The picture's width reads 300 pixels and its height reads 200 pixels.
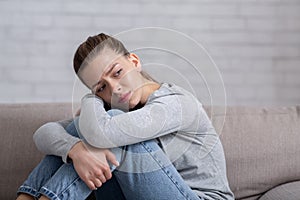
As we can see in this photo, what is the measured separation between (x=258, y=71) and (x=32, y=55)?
1033 millimetres

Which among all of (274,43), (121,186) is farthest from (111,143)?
(274,43)

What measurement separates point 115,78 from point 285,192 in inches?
25.7

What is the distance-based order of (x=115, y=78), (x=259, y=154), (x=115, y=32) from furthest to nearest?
(x=115, y=32)
(x=259, y=154)
(x=115, y=78)

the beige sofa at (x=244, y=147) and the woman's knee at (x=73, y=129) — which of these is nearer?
the woman's knee at (x=73, y=129)

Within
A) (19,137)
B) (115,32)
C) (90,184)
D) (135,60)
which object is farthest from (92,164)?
(115,32)

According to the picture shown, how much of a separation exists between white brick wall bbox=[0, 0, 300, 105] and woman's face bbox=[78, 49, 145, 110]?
108 cm

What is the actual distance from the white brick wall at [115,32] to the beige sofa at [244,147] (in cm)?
58

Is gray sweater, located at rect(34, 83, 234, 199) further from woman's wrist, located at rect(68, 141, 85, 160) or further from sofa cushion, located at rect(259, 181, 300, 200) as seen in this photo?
sofa cushion, located at rect(259, 181, 300, 200)

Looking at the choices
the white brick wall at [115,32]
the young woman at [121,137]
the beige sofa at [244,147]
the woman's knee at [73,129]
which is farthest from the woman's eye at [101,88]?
the white brick wall at [115,32]

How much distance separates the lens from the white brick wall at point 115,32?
2.27m

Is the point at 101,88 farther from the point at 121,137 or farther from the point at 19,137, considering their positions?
the point at 19,137

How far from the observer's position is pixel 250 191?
1582 millimetres

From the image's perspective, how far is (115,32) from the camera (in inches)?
89.7

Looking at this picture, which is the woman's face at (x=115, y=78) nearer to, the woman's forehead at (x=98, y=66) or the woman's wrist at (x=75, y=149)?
the woman's forehead at (x=98, y=66)
